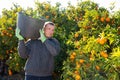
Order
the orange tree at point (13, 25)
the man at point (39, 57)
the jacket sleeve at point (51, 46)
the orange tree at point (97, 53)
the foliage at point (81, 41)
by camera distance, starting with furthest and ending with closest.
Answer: the orange tree at point (13, 25)
the man at point (39, 57)
the jacket sleeve at point (51, 46)
the foliage at point (81, 41)
the orange tree at point (97, 53)

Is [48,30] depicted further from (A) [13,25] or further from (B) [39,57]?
(A) [13,25]

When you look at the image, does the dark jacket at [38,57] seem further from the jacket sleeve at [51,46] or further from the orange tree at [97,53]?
the orange tree at [97,53]

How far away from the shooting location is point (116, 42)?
469cm

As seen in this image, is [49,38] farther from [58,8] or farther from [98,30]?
[58,8]

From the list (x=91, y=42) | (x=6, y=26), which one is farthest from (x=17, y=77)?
(x=91, y=42)

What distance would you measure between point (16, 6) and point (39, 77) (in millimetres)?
4780

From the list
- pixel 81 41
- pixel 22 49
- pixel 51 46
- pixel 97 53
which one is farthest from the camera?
pixel 81 41

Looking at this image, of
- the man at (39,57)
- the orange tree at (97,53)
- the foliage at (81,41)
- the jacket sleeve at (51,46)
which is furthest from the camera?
the man at (39,57)

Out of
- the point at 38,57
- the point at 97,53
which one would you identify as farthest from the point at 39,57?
the point at 97,53

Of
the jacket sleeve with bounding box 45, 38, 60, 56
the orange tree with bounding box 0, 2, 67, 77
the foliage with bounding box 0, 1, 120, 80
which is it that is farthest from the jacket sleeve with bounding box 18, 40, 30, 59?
the orange tree with bounding box 0, 2, 67, 77

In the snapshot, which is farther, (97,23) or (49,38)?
(97,23)

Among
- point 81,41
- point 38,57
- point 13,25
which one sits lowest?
point 38,57

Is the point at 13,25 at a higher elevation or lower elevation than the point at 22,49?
higher

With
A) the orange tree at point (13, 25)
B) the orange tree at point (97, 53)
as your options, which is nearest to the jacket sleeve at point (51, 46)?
the orange tree at point (97, 53)
